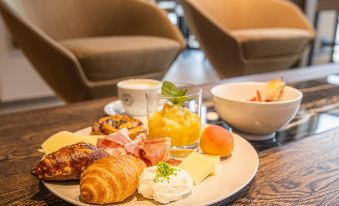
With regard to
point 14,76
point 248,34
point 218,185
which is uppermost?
point 218,185

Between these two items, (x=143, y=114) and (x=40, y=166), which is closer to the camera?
(x=40, y=166)

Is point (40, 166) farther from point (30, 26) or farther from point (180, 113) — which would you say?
point (30, 26)

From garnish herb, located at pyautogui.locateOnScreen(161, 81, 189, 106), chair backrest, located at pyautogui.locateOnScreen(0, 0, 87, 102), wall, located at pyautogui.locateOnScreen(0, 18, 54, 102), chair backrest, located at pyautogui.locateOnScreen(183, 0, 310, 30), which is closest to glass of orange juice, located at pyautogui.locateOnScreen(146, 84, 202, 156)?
garnish herb, located at pyautogui.locateOnScreen(161, 81, 189, 106)

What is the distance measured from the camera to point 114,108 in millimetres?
1050

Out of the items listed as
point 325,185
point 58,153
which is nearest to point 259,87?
point 325,185

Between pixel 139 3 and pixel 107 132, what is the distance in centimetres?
162

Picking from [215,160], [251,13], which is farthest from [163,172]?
[251,13]

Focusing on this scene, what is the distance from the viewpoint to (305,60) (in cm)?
368

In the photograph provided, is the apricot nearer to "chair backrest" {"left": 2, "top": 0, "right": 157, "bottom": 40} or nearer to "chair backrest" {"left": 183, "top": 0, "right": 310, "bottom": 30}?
"chair backrest" {"left": 2, "top": 0, "right": 157, "bottom": 40}

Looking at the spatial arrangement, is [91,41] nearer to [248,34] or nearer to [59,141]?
[248,34]

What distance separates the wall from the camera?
8.54ft

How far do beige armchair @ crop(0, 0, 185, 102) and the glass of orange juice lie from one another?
1.06 m

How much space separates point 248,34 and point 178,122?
163cm

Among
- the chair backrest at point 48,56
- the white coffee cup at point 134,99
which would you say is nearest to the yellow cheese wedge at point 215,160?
the white coffee cup at point 134,99
